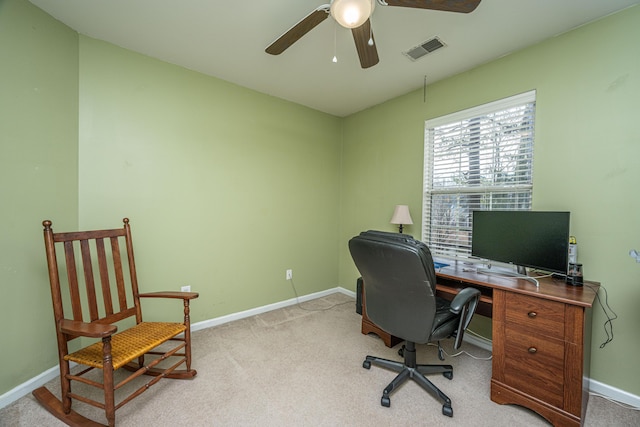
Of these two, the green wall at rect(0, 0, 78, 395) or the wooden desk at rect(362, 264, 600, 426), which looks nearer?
the wooden desk at rect(362, 264, 600, 426)

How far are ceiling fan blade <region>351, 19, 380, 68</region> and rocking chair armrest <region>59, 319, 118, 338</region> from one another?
6.65ft

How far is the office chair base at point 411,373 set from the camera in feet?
5.36

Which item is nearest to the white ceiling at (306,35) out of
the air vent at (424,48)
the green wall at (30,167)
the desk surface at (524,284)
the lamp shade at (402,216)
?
the air vent at (424,48)

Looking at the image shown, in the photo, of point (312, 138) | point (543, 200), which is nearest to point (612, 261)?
point (543, 200)

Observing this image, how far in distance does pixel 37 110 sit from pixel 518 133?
364 centimetres

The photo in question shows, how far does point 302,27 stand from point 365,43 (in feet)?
1.28

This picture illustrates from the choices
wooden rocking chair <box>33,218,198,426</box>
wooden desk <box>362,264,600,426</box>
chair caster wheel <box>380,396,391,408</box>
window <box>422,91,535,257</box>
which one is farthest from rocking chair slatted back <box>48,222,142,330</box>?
window <box>422,91,535,257</box>

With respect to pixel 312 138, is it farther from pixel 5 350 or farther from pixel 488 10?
pixel 5 350

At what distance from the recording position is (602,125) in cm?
181

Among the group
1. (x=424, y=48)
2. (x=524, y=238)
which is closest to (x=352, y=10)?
(x=424, y=48)

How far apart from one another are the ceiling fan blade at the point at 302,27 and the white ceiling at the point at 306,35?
32 cm

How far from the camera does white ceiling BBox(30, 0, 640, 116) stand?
1.75 m

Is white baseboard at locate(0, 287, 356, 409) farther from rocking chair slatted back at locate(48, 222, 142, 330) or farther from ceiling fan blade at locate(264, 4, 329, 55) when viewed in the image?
ceiling fan blade at locate(264, 4, 329, 55)

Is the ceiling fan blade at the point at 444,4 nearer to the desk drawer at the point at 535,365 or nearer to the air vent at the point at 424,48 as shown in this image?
the air vent at the point at 424,48
